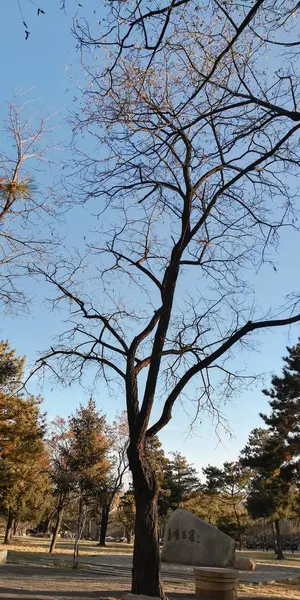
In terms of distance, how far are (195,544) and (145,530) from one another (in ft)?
43.7

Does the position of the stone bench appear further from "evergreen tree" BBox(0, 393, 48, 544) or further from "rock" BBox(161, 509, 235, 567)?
"evergreen tree" BBox(0, 393, 48, 544)

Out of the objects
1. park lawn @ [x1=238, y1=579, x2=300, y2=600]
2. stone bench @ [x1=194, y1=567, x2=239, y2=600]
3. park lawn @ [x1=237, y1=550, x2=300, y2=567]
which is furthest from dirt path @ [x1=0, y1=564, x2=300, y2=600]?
park lawn @ [x1=237, y1=550, x2=300, y2=567]

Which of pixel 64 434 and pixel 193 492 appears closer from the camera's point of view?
pixel 64 434

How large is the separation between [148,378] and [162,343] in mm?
596

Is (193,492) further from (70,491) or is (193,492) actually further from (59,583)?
(59,583)

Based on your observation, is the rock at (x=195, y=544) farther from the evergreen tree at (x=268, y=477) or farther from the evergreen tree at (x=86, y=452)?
the evergreen tree at (x=268, y=477)

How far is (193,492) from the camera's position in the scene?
37.2 meters

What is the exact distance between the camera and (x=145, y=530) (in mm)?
6777

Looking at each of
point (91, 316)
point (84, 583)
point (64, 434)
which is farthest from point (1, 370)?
→ point (91, 316)

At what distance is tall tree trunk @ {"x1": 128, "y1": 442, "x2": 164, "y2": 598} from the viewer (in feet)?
21.7

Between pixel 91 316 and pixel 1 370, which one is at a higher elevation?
pixel 1 370

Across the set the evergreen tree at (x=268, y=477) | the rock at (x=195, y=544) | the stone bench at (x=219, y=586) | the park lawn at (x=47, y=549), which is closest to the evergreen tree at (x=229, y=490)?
the evergreen tree at (x=268, y=477)

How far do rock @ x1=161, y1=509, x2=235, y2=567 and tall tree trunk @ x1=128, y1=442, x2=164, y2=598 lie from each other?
40.6ft

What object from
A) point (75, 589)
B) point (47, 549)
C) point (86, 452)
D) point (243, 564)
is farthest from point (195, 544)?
point (47, 549)
